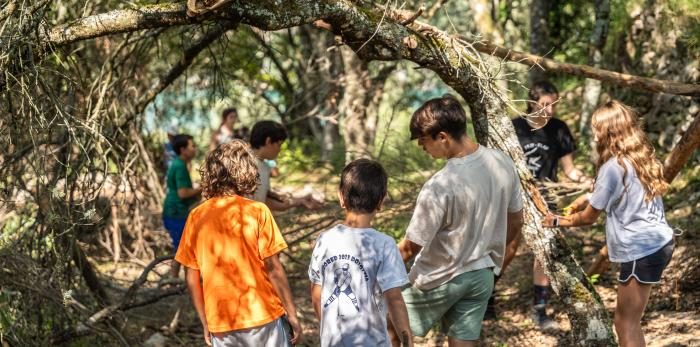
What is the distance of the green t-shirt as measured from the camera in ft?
22.2

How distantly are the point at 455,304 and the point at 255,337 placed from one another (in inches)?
40.7

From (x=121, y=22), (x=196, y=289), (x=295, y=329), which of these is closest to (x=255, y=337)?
(x=295, y=329)

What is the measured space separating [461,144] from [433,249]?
0.54 metres

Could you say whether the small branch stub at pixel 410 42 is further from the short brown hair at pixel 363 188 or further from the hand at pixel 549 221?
the hand at pixel 549 221

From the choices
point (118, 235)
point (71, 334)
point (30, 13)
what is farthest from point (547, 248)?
point (118, 235)

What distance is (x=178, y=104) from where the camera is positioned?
449 inches

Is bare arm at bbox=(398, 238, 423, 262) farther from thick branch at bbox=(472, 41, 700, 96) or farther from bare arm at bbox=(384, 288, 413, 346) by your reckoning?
thick branch at bbox=(472, 41, 700, 96)

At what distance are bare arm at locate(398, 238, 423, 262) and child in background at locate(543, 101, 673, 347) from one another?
1.12m

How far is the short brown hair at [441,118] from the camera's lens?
3.68 meters

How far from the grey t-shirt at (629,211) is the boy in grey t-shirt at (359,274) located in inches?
55.4

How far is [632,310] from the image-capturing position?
4.14m

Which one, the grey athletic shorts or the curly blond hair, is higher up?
the curly blond hair

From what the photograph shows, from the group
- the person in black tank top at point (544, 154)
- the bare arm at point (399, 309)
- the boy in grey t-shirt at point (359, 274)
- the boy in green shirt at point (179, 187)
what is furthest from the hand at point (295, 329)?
the boy in green shirt at point (179, 187)

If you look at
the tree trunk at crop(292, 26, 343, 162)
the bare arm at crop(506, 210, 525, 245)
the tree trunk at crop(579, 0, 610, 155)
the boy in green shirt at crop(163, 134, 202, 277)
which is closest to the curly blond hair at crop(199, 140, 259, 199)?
the bare arm at crop(506, 210, 525, 245)
